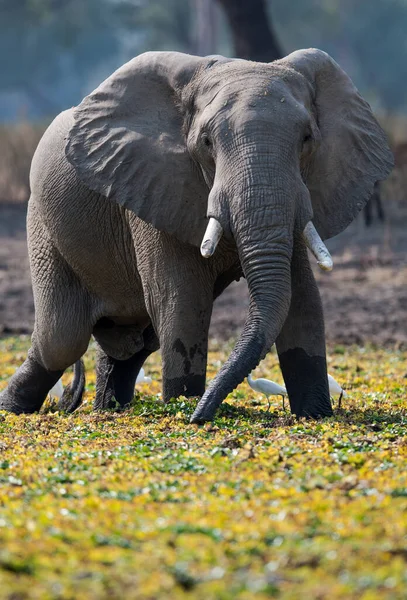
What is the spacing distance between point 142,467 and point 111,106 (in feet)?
9.74

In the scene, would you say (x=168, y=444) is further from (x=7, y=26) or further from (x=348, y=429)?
(x=7, y=26)

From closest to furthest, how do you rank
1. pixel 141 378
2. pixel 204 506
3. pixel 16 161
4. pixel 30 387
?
pixel 204 506
pixel 30 387
pixel 141 378
pixel 16 161

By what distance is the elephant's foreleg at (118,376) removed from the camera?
9461 mm

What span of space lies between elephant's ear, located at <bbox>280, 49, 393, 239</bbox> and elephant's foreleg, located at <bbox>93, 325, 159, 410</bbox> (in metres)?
2.11

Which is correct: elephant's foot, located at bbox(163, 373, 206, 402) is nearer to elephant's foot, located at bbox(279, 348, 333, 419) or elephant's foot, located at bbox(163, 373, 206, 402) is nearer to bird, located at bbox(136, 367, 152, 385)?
elephant's foot, located at bbox(279, 348, 333, 419)

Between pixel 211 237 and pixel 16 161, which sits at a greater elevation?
pixel 16 161

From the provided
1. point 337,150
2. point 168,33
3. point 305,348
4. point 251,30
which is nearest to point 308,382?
point 305,348

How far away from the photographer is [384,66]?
254ft

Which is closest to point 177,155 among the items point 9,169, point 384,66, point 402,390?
point 402,390

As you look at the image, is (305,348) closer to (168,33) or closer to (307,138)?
(307,138)

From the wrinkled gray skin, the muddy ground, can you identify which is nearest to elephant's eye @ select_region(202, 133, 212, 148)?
the wrinkled gray skin

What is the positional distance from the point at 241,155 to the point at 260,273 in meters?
0.67

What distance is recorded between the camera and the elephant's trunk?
693cm

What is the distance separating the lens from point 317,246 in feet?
23.2
